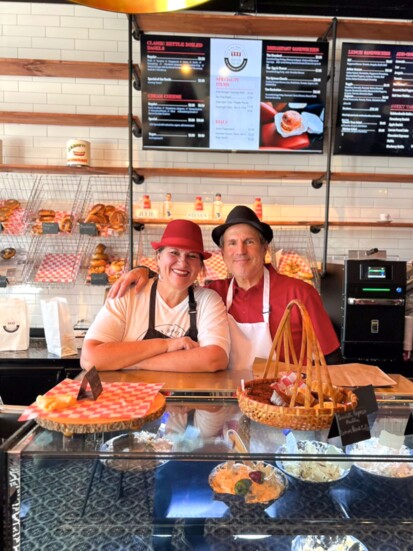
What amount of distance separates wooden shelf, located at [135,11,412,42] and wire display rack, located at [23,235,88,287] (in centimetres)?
182

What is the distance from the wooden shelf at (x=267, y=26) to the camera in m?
3.16

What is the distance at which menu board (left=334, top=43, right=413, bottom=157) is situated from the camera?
11.5ft

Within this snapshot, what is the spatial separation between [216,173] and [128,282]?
1.82 metres

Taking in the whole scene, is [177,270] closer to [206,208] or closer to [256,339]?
[256,339]

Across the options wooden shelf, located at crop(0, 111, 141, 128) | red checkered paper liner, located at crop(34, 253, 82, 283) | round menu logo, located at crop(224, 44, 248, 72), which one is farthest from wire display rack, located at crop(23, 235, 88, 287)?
round menu logo, located at crop(224, 44, 248, 72)

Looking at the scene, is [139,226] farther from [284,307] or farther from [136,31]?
[284,307]

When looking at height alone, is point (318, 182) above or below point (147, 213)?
above

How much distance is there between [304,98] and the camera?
3.49 m

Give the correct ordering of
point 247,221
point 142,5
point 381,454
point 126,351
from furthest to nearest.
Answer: point 247,221 → point 126,351 → point 142,5 → point 381,454

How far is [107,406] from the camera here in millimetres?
1074

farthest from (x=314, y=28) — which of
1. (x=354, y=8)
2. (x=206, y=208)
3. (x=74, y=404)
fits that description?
(x=74, y=404)

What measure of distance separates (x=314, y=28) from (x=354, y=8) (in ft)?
1.14

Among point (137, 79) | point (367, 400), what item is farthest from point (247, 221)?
point (137, 79)

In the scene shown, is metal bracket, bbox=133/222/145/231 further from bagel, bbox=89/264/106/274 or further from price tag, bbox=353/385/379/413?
price tag, bbox=353/385/379/413
